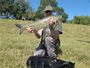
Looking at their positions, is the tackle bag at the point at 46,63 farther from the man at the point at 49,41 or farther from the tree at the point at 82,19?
the tree at the point at 82,19

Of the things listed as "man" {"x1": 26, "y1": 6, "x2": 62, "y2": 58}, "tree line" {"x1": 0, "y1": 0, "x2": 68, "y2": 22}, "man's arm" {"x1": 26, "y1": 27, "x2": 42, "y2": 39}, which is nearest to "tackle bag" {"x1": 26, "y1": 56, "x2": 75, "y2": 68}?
"man" {"x1": 26, "y1": 6, "x2": 62, "y2": 58}

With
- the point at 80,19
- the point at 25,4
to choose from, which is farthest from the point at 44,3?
the point at 80,19

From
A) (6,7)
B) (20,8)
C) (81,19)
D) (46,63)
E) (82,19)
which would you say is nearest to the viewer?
(46,63)

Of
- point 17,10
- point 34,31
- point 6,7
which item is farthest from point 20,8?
point 34,31

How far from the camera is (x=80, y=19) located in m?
73.9

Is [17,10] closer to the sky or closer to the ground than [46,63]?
closer to the sky

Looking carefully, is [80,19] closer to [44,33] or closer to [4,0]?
[4,0]

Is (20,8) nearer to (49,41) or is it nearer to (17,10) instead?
(17,10)

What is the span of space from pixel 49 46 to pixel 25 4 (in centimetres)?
4658

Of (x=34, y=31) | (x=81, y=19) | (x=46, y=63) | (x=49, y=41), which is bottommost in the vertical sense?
(x=46, y=63)

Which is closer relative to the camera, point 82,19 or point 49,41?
point 49,41

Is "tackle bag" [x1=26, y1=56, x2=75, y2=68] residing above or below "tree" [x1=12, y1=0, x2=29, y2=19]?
below

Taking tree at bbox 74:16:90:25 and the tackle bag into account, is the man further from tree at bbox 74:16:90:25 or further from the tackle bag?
tree at bbox 74:16:90:25

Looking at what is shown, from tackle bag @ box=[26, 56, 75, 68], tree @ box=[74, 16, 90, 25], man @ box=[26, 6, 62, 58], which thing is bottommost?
tackle bag @ box=[26, 56, 75, 68]
